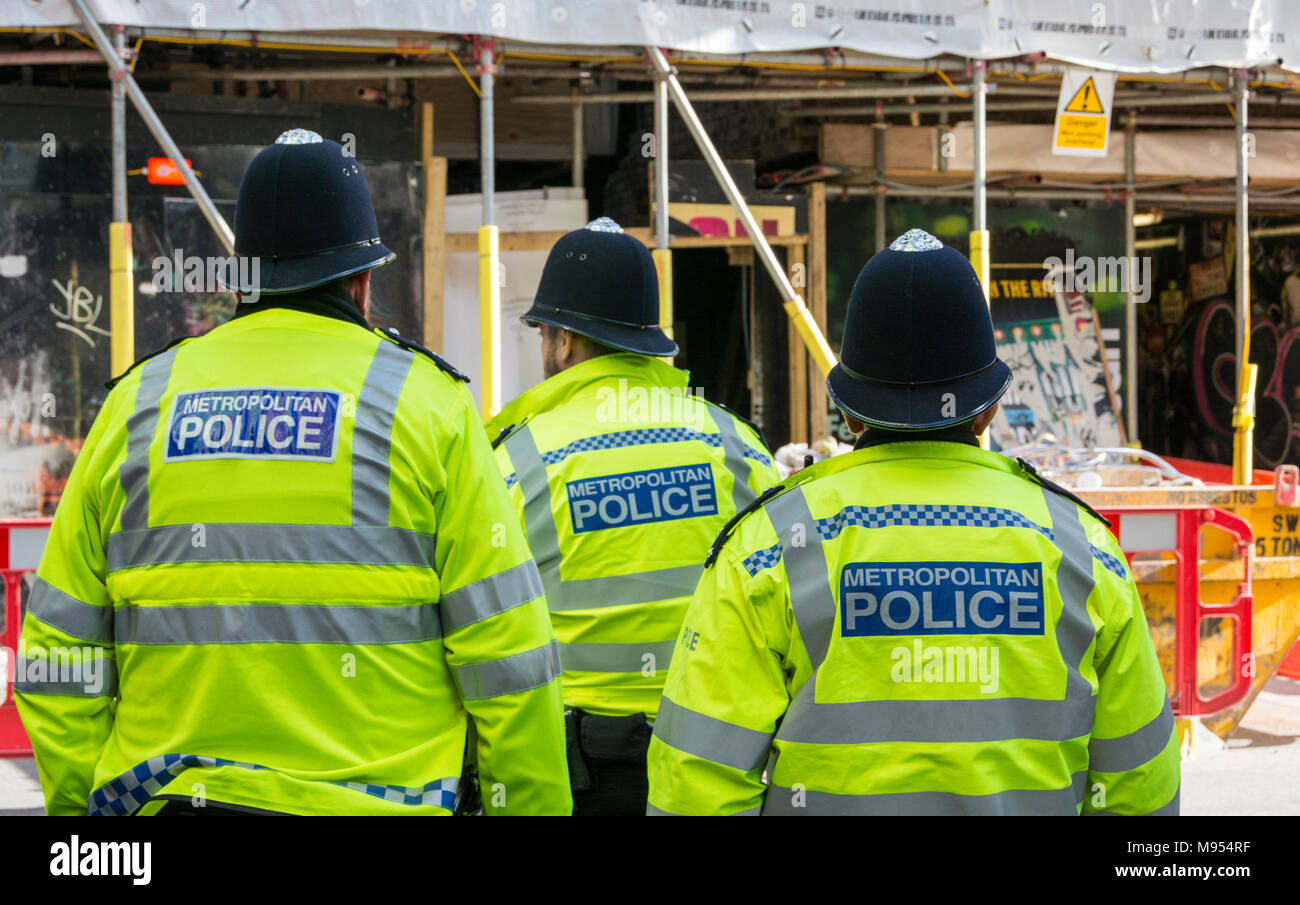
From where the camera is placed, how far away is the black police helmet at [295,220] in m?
2.60

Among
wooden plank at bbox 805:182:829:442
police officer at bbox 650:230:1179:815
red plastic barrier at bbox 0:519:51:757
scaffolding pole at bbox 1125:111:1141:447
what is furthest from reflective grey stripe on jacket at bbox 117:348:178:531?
scaffolding pole at bbox 1125:111:1141:447

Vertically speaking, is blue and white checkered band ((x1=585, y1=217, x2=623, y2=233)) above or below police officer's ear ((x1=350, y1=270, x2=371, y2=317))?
above

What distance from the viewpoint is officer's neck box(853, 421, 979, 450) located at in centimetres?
243

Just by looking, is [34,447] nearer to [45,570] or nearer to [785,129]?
[785,129]

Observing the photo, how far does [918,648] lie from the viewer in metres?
2.32

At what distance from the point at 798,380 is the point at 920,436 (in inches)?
346

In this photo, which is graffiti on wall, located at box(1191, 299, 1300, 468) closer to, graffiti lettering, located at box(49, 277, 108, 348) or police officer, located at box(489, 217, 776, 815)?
graffiti lettering, located at box(49, 277, 108, 348)

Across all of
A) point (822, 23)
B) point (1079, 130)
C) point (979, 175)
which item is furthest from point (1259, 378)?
point (822, 23)

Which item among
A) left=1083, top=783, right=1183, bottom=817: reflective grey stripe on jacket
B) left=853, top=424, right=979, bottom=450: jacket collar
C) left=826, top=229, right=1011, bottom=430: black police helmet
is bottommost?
left=1083, top=783, right=1183, bottom=817: reflective grey stripe on jacket

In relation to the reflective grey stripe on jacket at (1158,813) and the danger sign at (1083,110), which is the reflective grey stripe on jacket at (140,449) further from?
the danger sign at (1083,110)

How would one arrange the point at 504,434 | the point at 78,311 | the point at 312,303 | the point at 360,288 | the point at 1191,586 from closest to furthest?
1. the point at 312,303
2. the point at 360,288
3. the point at 504,434
4. the point at 1191,586
5. the point at 78,311

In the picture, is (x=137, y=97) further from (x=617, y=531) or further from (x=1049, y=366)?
(x=1049, y=366)

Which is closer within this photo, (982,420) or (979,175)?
(982,420)

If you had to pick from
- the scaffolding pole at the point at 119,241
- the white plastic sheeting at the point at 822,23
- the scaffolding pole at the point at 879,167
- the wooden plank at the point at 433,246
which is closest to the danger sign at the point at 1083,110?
the white plastic sheeting at the point at 822,23
